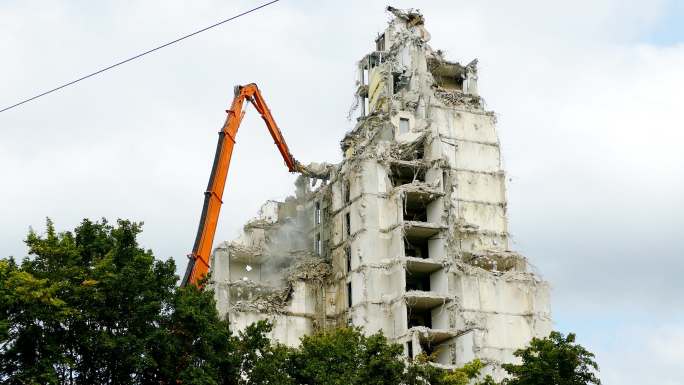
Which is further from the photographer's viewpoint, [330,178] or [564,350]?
[330,178]

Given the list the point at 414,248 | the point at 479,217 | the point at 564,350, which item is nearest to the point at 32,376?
the point at 564,350

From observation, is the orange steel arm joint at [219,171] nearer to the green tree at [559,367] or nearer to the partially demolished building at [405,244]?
the partially demolished building at [405,244]

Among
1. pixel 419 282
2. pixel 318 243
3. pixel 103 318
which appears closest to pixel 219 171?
pixel 318 243

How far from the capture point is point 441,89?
83625mm

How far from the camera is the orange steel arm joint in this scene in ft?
209

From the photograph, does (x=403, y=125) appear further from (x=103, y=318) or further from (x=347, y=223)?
(x=103, y=318)

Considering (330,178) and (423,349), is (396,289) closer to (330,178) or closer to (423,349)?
(423,349)

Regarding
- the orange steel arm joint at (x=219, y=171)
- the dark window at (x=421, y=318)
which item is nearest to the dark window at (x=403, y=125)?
the orange steel arm joint at (x=219, y=171)

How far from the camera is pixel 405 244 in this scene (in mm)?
73688

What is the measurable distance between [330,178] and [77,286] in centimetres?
3748

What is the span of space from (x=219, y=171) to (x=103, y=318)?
981 inches

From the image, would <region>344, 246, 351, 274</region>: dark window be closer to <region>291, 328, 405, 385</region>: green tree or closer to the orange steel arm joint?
the orange steel arm joint

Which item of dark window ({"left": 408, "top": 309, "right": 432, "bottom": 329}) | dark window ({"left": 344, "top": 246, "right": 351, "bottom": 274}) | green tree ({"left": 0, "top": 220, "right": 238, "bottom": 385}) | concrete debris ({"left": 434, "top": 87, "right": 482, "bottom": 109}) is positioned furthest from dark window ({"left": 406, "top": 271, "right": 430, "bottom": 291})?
green tree ({"left": 0, "top": 220, "right": 238, "bottom": 385})

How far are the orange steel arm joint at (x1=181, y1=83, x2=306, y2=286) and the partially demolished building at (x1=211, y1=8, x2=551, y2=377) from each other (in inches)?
247
